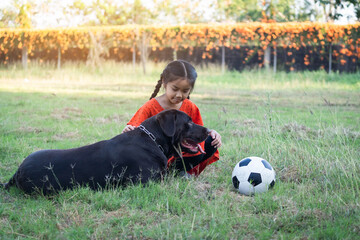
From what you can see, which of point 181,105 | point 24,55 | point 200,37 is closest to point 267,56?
point 200,37

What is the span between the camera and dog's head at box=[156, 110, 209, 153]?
173 inches

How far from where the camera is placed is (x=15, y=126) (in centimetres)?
771

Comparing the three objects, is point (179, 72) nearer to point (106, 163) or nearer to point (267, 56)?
point (106, 163)

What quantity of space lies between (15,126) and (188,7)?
3174 centimetres

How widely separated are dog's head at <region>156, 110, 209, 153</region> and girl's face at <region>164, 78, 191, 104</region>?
0.39 meters

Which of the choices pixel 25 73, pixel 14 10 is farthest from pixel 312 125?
pixel 14 10

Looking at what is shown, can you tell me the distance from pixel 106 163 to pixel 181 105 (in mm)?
1442

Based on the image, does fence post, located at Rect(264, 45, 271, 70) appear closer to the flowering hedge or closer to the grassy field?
the flowering hedge

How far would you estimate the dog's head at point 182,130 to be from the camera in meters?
4.40

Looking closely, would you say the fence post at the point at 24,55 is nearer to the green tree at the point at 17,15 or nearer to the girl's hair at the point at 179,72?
the green tree at the point at 17,15

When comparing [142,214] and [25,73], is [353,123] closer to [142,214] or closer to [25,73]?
[142,214]

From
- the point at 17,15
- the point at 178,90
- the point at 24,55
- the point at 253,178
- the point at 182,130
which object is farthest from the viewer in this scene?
the point at 17,15

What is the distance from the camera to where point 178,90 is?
4.90 m

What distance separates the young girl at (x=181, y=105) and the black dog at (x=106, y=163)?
19.9 inches
